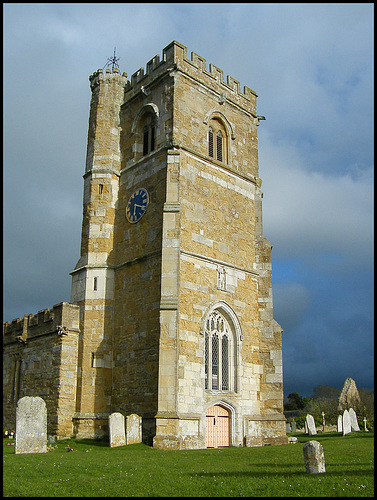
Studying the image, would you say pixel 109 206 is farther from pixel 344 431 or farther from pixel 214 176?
pixel 344 431

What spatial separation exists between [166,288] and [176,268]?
0.90 m

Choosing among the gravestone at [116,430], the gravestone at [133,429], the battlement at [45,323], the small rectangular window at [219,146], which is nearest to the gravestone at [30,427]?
the gravestone at [116,430]

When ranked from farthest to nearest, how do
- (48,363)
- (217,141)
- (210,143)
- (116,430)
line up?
(217,141)
(210,143)
(48,363)
(116,430)

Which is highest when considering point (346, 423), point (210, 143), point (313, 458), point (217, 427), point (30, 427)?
point (210, 143)

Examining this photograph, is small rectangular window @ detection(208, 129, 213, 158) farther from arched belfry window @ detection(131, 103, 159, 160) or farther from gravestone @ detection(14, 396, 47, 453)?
gravestone @ detection(14, 396, 47, 453)

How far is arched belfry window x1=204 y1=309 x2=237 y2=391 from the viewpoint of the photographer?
21.1 m

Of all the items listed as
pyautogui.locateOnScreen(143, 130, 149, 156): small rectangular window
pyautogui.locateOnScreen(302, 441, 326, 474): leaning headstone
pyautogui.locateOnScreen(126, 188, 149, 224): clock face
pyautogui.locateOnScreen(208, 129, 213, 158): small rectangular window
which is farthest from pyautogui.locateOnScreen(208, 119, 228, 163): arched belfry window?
pyautogui.locateOnScreen(302, 441, 326, 474): leaning headstone

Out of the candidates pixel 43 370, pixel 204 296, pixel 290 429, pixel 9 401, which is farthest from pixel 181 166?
pixel 290 429

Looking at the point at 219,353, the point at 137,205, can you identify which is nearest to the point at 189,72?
the point at 137,205

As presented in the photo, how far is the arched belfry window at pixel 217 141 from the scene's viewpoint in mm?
24766

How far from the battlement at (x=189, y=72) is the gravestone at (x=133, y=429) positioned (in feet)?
49.8

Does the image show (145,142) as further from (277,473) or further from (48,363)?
(277,473)

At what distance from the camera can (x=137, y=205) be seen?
2344 cm

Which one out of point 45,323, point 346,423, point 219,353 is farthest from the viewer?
point 346,423
